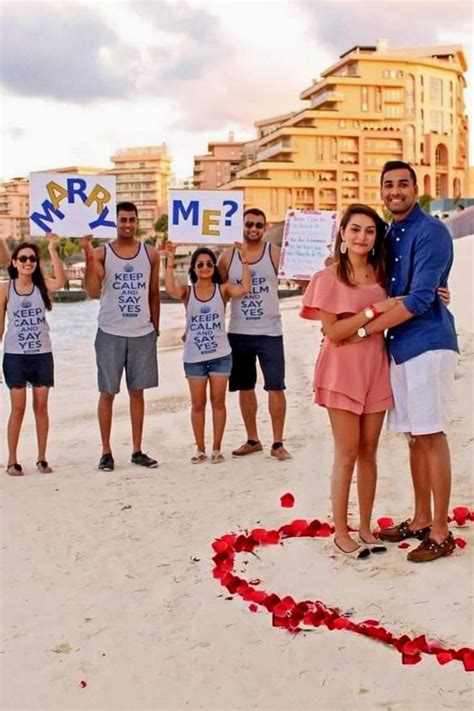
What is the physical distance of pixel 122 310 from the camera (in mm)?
6461

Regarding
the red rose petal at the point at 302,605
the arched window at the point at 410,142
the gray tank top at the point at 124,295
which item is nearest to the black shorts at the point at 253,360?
the gray tank top at the point at 124,295

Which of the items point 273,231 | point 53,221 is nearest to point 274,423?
point 53,221

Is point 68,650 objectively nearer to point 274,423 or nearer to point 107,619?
point 107,619

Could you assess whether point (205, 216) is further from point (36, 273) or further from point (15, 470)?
point (15, 470)

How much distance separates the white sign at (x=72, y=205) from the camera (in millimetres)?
6418

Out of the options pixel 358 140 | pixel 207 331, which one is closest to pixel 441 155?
pixel 358 140

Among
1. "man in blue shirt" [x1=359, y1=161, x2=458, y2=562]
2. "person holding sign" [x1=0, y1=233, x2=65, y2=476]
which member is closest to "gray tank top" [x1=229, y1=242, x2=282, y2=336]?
"person holding sign" [x1=0, y1=233, x2=65, y2=476]

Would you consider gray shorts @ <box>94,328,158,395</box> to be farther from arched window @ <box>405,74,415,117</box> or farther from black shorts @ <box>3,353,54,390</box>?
arched window @ <box>405,74,415,117</box>

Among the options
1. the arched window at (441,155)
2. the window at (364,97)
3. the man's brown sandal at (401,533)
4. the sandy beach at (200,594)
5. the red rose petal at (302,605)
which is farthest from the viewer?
the arched window at (441,155)

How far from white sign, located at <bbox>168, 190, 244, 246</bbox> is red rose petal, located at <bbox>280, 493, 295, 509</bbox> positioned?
7.14 ft

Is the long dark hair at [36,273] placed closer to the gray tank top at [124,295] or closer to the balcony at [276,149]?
the gray tank top at [124,295]

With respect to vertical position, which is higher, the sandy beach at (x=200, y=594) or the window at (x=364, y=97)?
the window at (x=364, y=97)

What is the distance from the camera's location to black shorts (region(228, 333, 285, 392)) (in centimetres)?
661

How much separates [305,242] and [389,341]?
266 centimetres
